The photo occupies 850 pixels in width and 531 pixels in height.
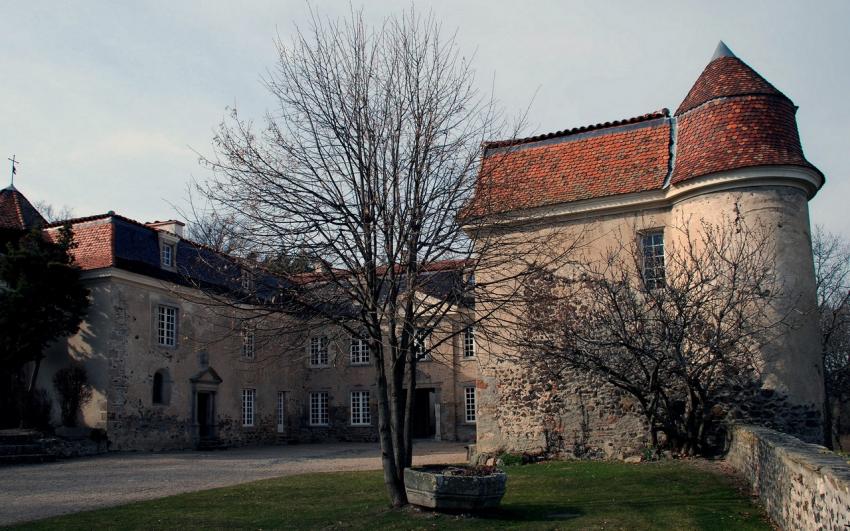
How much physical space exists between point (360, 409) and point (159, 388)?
9394 mm

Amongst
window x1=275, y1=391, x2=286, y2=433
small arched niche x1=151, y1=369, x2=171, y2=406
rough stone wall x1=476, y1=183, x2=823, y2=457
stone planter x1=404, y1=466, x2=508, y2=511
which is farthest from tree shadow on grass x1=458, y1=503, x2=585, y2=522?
window x1=275, y1=391, x2=286, y2=433

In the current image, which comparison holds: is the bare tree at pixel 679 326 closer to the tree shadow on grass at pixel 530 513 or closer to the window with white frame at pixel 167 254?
the tree shadow on grass at pixel 530 513

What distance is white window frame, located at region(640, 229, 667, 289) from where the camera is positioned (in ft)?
49.1

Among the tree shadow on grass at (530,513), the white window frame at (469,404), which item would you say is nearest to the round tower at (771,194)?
the tree shadow on grass at (530,513)

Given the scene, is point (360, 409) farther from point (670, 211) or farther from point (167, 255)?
point (670, 211)

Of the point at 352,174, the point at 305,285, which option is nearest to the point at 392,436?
the point at 305,285

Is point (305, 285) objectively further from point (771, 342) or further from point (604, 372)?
point (771, 342)

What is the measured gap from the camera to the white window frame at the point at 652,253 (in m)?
15.0

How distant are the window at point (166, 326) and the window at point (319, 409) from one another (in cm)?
874

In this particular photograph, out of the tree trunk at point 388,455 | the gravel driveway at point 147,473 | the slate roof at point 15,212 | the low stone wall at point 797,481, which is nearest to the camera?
the low stone wall at point 797,481

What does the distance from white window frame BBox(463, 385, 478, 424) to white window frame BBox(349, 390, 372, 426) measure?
427 cm

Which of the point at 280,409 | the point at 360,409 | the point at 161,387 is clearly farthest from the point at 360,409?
the point at 161,387

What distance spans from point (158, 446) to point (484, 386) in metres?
11.8

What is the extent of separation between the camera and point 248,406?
2861 cm
